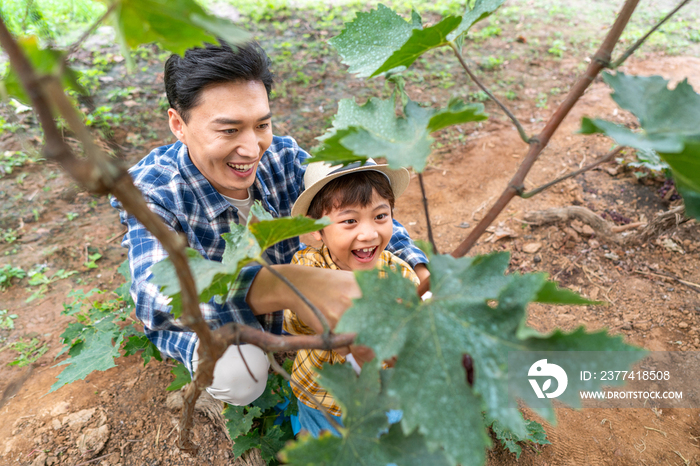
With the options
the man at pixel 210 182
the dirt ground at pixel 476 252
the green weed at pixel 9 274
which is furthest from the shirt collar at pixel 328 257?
the green weed at pixel 9 274

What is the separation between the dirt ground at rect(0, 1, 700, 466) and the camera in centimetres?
189

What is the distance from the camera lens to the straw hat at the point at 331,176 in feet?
5.80

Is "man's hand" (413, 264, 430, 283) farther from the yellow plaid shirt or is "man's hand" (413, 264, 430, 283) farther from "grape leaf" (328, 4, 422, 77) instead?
A: "grape leaf" (328, 4, 422, 77)

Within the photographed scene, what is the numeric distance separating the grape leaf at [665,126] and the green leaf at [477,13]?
0.28 meters

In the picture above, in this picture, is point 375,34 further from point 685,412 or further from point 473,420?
point 685,412

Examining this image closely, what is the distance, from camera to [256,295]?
1.24 metres

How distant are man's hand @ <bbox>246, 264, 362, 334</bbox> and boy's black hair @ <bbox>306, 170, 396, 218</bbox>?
0.69 meters

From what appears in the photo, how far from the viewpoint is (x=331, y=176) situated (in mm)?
1743

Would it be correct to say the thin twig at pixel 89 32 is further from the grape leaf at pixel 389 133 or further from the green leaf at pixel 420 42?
the green leaf at pixel 420 42

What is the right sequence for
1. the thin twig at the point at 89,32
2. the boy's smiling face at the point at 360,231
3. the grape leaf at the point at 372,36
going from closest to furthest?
the thin twig at the point at 89,32 < the grape leaf at the point at 372,36 < the boy's smiling face at the point at 360,231

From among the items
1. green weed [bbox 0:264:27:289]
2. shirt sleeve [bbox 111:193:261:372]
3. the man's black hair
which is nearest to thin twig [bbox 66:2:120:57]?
shirt sleeve [bbox 111:193:261:372]

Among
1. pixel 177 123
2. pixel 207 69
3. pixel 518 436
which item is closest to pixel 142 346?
pixel 177 123

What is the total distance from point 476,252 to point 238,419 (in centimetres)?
209

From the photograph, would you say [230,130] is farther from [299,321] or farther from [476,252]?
[476,252]
